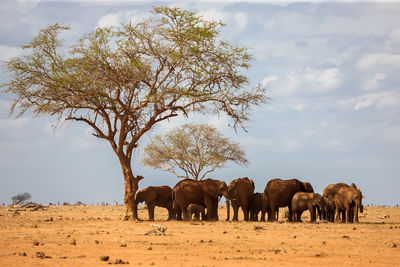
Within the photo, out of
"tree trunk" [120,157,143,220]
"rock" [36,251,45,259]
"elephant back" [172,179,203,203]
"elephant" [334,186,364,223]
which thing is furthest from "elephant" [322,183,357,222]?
"rock" [36,251,45,259]

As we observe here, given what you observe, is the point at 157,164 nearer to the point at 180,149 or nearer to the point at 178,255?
the point at 180,149

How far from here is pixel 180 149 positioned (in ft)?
168

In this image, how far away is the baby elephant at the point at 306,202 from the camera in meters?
26.3

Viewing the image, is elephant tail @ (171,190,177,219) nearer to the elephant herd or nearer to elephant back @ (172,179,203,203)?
the elephant herd

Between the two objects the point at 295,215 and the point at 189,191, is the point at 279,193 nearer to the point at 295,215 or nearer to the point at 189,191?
the point at 295,215

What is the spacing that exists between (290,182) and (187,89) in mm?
7297

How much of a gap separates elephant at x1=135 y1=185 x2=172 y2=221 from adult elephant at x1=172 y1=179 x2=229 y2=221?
122 cm

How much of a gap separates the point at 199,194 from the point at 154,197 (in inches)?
99.7

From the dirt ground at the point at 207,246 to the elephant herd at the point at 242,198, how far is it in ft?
15.0

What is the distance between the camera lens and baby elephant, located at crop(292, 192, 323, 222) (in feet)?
86.4

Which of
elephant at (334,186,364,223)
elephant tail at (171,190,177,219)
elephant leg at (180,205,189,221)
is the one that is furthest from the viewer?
elephant tail at (171,190,177,219)

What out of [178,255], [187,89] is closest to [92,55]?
[187,89]

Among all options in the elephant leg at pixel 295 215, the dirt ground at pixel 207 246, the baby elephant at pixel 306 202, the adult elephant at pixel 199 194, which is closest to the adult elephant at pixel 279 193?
the elephant leg at pixel 295 215

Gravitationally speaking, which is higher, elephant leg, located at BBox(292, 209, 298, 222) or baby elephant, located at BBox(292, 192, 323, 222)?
baby elephant, located at BBox(292, 192, 323, 222)
